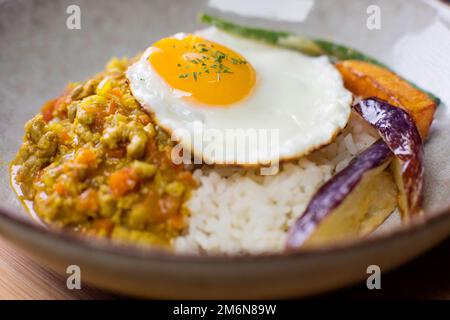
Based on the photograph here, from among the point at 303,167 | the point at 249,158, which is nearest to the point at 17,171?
the point at 249,158

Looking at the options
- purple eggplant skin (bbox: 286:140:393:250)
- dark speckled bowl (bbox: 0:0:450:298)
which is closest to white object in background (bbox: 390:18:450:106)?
dark speckled bowl (bbox: 0:0:450:298)

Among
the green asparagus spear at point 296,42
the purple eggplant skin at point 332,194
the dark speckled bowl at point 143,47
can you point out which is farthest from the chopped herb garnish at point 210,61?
the dark speckled bowl at point 143,47

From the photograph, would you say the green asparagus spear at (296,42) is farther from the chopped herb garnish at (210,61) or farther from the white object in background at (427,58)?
the chopped herb garnish at (210,61)

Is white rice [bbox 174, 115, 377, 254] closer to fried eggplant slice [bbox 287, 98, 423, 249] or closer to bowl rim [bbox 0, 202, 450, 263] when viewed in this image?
fried eggplant slice [bbox 287, 98, 423, 249]
